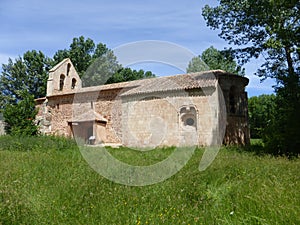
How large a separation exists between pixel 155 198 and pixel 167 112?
39.5ft

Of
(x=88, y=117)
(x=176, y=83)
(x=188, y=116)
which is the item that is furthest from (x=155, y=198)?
(x=88, y=117)

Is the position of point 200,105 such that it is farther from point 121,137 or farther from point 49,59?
point 49,59

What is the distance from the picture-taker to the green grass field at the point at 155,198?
3.63 m

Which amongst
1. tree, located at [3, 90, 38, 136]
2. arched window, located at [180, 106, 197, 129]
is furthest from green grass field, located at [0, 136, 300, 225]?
tree, located at [3, 90, 38, 136]

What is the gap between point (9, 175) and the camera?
589 centimetres

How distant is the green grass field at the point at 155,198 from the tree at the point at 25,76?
3212 centimetres

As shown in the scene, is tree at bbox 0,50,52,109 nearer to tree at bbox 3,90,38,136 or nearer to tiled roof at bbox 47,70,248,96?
tree at bbox 3,90,38,136

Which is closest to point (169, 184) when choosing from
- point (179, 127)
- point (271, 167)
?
point (271, 167)

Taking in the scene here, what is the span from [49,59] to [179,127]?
28415 mm

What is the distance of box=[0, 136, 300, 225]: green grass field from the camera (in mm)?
3631

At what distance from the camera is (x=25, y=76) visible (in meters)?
35.6

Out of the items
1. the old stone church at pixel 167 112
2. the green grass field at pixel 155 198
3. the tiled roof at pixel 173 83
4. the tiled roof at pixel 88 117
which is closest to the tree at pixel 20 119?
the old stone church at pixel 167 112

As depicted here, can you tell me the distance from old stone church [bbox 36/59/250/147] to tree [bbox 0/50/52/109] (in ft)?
57.7

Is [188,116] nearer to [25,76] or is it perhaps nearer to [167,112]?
[167,112]
